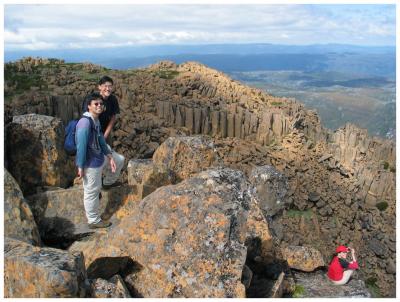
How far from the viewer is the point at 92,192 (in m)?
9.70

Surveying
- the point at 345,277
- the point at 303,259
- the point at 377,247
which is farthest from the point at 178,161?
the point at 377,247

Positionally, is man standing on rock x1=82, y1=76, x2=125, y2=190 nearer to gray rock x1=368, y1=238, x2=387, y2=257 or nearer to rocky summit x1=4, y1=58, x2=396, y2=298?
rocky summit x1=4, y1=58, x2=396, y2=298

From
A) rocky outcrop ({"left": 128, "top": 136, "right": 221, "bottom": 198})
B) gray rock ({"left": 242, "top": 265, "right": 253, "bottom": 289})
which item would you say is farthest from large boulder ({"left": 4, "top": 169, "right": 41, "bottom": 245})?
gray rock ({"left": 242, "top": 265, "right": 253, "bottom": 289})

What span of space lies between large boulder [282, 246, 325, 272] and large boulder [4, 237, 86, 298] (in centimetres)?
507

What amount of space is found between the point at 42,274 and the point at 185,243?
233cm

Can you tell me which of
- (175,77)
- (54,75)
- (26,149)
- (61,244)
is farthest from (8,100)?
(61,244)

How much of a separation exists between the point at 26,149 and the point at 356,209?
19429mm

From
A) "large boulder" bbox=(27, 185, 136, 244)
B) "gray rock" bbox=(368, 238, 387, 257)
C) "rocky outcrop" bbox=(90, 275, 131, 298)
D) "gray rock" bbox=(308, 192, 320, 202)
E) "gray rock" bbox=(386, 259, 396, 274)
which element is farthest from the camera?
"gray rock" bbox=(308, 192, 320, 202)

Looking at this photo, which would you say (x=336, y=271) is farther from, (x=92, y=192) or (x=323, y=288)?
(x=92, y=192)

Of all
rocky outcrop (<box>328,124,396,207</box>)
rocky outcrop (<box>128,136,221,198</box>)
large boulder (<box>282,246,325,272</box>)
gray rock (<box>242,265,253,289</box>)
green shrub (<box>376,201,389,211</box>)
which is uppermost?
rocky outcrop (<box>128,136,221,198</box>)

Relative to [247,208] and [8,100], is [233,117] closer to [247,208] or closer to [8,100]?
[8,100]

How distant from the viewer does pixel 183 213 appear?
7.71m

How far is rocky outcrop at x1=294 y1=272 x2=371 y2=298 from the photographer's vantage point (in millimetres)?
8992

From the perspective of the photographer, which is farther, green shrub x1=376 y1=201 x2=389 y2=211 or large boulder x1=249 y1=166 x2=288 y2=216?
green shrub x1=376 y1=201 x2=389 y2=211
